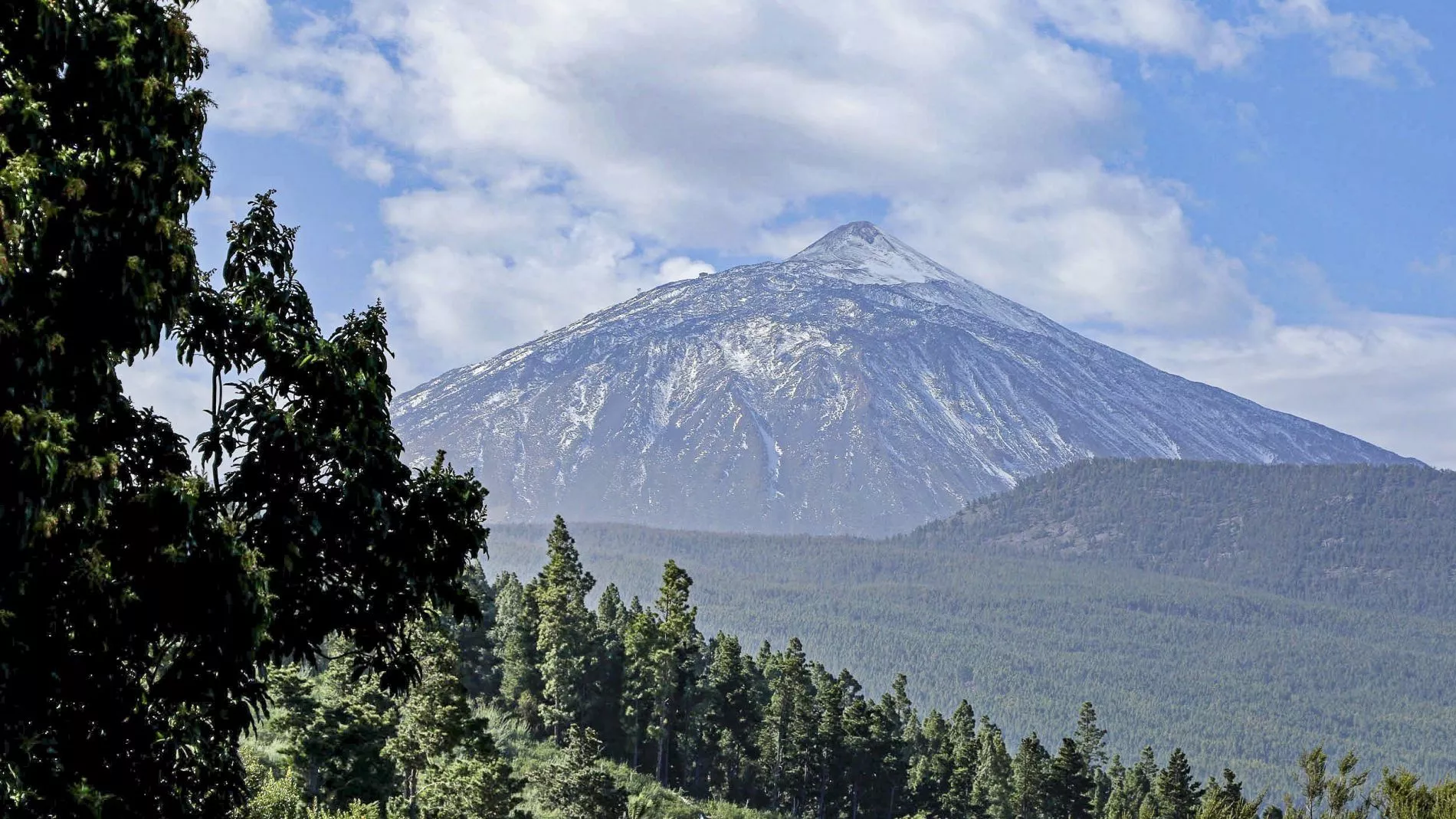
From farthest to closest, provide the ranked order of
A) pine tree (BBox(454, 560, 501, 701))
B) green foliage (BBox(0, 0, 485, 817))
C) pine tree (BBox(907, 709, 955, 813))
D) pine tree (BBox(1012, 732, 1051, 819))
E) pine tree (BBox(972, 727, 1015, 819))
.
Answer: pine tree (BBox(972, 727, 1015, 819))
pine tree (BBox(1012, 732, 1051, 819))
pine tree (BBox(907, 709, 955, 813))
pine tree (BBox(454, 560, 501, 701))
green foliage (BBox(0, 0, 485, 817))

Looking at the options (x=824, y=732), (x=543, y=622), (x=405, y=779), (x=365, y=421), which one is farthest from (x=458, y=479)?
(x=824, y=732)

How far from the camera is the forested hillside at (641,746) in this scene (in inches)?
1731

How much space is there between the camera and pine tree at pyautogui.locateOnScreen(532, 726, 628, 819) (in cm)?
5991

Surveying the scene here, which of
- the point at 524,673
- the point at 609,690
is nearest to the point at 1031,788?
the point at 609,690

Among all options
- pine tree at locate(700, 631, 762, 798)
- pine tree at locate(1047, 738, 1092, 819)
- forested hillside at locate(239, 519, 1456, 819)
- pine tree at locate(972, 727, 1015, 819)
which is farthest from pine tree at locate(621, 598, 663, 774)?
pine tree at locate(1047, 738, 1092, 819)

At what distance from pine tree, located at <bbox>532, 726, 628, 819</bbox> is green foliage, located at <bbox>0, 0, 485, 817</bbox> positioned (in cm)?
4492

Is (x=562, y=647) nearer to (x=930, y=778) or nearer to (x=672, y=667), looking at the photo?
(x=672, y=667)

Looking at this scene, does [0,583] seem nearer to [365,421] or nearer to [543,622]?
[365,421]

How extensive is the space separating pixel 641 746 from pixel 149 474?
82.0 metres

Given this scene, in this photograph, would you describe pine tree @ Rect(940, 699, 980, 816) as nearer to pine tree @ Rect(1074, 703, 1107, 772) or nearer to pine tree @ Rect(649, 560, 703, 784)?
pine tree @ Rect(1074, 703, 1107, 772)

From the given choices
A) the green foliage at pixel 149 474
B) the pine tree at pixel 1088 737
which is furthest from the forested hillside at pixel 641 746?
the green foliage at pixel 149 474

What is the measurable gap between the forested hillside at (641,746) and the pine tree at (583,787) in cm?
9

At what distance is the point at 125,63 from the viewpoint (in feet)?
45.0

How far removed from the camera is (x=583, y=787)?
59906 millimetres
